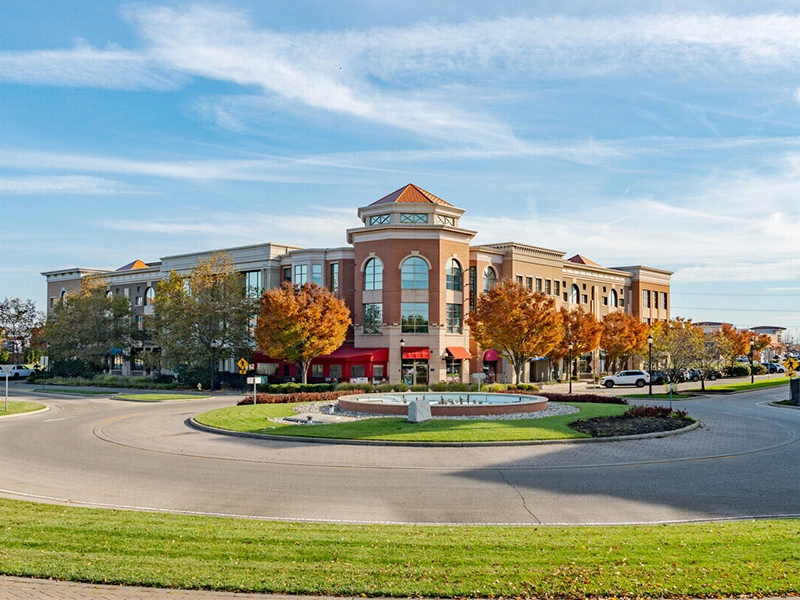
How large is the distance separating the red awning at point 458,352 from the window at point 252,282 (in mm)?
19564

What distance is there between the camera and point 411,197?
60.8 m

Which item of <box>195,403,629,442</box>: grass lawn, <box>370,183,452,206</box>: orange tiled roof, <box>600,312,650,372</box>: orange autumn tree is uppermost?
<box>370,183,452,206</box>: orange tiled roof

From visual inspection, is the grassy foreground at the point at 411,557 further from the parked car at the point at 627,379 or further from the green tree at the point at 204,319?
the parked car at the point at 627,379

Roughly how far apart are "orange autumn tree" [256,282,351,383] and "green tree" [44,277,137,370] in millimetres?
25046

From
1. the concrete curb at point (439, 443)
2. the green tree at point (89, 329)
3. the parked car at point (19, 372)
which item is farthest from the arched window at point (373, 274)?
the parked car at point (19, 372)

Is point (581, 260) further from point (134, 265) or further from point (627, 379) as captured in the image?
point (134, 265)

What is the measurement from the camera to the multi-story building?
5703cm

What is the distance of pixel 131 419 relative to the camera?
32.2m

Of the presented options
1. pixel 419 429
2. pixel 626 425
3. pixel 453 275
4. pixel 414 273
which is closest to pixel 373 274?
pixel 414 273

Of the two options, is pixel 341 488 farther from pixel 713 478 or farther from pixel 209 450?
pixel 713 478

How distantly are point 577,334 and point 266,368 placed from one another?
92.5 feet

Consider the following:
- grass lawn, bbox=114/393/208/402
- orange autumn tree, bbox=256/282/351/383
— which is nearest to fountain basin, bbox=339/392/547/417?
orange autumn tree, bbox=256/282/351/383

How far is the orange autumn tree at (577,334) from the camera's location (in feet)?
201

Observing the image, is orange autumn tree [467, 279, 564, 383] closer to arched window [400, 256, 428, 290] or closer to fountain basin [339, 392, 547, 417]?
arched window [400, 256, 428, 290]
